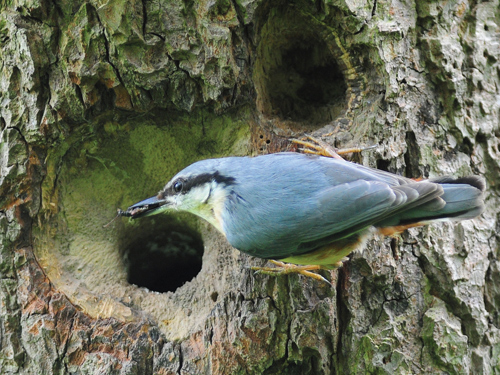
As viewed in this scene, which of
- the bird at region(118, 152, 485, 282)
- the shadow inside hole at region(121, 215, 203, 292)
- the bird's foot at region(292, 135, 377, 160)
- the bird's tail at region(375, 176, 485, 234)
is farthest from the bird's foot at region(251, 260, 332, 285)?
the shadow inside hole at region(121, 215, 203, 292)

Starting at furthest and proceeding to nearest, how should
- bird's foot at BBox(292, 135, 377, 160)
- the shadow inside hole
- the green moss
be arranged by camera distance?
the shadow inside hole
the green moss
bird's foot at BBox(292, 135, 377, 160)

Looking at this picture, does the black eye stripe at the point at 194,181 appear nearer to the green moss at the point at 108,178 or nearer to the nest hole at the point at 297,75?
the green moss at the point at 108,178

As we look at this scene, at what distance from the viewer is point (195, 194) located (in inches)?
93.4

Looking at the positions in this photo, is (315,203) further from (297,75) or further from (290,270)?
(297,75)

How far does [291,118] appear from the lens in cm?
297

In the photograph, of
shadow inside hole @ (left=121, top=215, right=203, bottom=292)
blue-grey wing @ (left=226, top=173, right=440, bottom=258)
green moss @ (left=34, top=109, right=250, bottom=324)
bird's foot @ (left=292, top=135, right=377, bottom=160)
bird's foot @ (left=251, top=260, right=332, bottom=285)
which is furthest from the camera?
shadow inside hole @ (left=121, top=215, right=203, bottom=292)

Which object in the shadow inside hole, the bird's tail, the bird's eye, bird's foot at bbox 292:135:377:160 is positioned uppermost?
bird's foot at bbox 292:135:377:160

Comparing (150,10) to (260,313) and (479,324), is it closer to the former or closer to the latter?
(260,313)

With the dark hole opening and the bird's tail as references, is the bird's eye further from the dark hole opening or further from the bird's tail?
the bird's tail

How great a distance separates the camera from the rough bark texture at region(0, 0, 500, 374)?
2.29m

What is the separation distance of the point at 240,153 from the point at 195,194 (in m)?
0.42

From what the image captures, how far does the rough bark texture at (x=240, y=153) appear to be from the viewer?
2287mm

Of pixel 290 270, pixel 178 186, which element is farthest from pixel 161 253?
pixel 290 270

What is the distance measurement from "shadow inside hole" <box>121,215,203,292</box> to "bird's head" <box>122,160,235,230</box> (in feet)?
2.23
